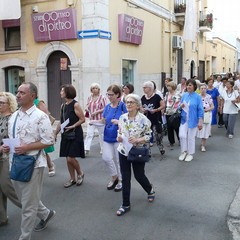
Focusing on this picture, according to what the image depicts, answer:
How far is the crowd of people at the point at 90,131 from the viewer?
3439 mm

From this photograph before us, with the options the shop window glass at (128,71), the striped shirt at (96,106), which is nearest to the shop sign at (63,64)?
the shop window glass at (128,71)

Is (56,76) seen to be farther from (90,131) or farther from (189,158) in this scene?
(189,158)

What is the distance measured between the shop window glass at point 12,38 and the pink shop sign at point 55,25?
1137mm

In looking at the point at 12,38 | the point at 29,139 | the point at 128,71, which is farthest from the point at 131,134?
the point at 12,38

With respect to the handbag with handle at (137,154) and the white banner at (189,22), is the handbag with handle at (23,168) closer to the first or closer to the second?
the handbag with handle at (137,154)

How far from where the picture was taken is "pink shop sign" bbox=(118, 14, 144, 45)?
11.9m

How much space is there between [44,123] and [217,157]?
196 inches

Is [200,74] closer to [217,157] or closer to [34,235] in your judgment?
[217,157]

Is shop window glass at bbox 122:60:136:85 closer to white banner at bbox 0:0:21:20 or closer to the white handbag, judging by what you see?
white banner at bbox 0:0:21:20

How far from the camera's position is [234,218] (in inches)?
168

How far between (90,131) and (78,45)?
4.19 m

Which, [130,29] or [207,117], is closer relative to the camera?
[207,117]

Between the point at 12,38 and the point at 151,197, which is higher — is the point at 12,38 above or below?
above

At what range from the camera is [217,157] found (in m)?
7.43
